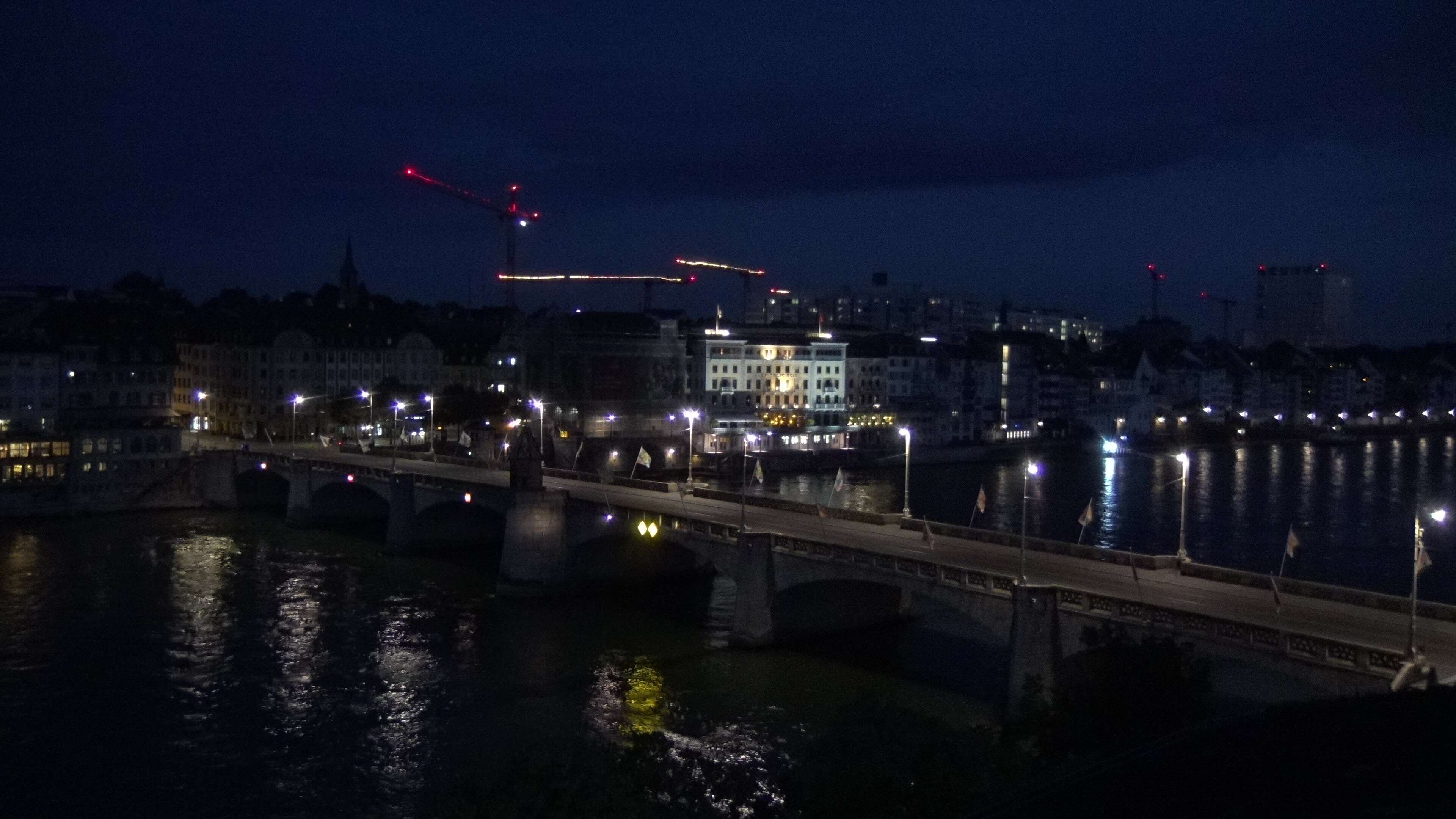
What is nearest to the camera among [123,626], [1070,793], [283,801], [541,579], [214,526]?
[1070,793]

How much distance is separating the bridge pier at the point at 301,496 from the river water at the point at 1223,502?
2799 cm

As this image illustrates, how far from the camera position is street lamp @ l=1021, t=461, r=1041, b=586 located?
3134 centimetres

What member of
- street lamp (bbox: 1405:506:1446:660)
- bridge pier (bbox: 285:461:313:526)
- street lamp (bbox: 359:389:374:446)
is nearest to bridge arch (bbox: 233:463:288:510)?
bridge pier (bbox: 285:461:313:526)

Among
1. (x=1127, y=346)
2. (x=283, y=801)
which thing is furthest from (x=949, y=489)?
(x=1127, y=346)

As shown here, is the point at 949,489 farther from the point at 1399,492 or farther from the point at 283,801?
the point at 283,801

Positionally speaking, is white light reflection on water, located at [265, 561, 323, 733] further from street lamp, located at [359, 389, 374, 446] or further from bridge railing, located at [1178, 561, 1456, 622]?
street lamp, located at [359, 389, 374, 446]

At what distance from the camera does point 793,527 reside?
44594 millimetres

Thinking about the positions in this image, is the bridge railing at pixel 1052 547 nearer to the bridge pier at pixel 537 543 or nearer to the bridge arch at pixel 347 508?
the bridge pier at pixel 537 543

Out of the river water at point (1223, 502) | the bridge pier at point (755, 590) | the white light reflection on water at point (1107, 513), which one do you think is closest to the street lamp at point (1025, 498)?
the river water at point (1223, 502)

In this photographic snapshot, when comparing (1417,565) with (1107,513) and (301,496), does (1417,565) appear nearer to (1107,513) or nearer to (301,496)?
(1107,513)

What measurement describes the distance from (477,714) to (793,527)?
1512 cm

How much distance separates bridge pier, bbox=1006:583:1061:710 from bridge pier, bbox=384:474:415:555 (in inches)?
1428

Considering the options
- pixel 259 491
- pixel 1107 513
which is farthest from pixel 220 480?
pixel 1107 513

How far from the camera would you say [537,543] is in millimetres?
48281
